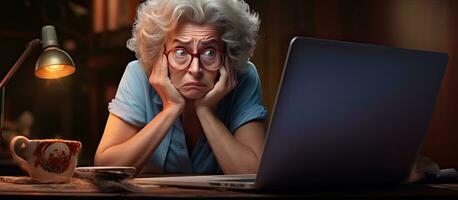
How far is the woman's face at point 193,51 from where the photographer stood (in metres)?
1.78

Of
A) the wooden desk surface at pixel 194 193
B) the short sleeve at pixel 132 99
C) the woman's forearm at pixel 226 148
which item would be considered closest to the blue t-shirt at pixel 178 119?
the short sleeve at pixel 132 99

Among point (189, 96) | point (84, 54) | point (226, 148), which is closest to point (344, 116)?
point (226, 148)

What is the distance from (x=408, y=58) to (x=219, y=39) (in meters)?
0.81

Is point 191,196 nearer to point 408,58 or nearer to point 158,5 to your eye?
point 408,58

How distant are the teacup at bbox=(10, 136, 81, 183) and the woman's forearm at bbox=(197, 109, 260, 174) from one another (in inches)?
21.7

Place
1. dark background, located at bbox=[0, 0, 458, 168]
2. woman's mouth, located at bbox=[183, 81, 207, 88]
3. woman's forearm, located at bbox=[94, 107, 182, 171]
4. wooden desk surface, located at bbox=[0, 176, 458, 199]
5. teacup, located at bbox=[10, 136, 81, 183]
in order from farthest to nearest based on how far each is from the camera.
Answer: dark background, located at bbox=[0, 0, 458, 168]
woman's mouth, located at bbox=[183, 81, 207, 88]
woman's forearm, located at bbox=[94, 107, 182, 171]
teacup, located at bbox=[10, 136, 81, 183]
wooden desk surface, located at bbox=[0, 176, 458, 199]

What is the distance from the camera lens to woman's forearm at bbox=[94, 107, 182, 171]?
5.56ft

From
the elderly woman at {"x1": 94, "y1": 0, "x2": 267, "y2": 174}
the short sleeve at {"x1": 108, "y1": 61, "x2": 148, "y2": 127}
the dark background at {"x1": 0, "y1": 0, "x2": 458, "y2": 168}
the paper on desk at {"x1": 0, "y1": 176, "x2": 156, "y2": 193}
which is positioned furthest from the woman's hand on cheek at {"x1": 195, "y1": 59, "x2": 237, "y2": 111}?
the dark background at {"x1": 0, "y1": 0, "x2": 458, "y2": 168}

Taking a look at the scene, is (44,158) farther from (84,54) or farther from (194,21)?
(84,54)

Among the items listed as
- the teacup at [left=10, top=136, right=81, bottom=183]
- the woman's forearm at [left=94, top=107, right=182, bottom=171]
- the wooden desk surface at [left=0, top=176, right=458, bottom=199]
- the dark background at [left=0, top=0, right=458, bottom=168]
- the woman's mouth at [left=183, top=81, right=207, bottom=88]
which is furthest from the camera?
the dark background at [left=0, top=0, right=458, bottom=168]

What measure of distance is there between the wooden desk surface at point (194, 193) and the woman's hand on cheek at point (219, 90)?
2.33ft

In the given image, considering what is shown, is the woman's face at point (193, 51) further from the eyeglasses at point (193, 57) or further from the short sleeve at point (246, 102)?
the short sleeve at point (246, 102)

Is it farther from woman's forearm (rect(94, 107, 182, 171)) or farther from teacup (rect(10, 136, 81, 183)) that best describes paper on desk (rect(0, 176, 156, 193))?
woman's forearm (rect(94, 107, 182, 171))

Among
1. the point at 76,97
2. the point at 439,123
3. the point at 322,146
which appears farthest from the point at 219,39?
the point at 76,97
